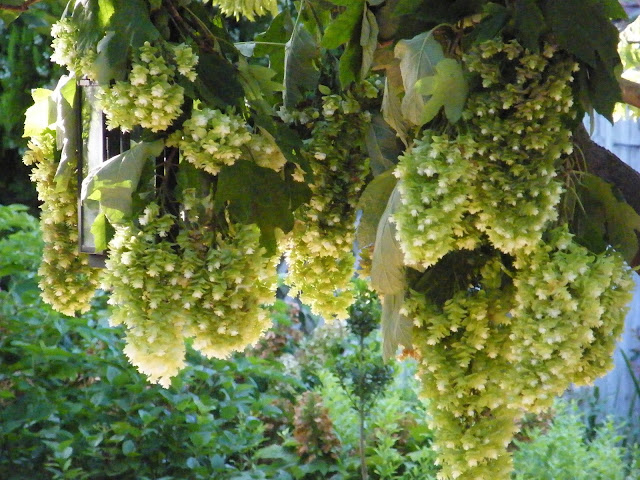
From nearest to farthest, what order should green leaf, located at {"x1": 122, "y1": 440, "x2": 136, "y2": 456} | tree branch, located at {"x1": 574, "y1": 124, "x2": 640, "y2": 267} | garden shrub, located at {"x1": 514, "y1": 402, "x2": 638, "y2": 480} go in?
tree branch, located at {"x1": 574, "y1": 124, "x2": 640, "y2": 267} < green leaf, located at {"x1": 122, "y1": 440, "x2": 136, "y2": 456} < garden shrub, located at {"x1": 514, "y1": 402, "x2": 638, "y2": 480}

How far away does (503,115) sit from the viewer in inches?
31.6

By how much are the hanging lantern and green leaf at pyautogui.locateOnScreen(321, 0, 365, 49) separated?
0.27 metres

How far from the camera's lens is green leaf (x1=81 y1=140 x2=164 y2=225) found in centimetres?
88

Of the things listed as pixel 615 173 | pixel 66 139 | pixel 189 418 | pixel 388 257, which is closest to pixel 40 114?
pixel 66 139

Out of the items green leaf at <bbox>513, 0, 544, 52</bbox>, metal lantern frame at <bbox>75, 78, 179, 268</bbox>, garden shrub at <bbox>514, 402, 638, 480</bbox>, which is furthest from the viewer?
garden shrub at <bbox>514, 402, 638, 480</bbox>

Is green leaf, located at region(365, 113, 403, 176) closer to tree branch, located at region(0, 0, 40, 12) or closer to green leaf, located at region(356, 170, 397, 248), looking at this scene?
green leaf, located at region(356, 170, 397, 248)

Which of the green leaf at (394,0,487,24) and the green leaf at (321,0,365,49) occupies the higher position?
the green leaf at (321,0,365,49)

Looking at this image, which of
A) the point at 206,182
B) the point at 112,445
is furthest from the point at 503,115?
the point at 112,445

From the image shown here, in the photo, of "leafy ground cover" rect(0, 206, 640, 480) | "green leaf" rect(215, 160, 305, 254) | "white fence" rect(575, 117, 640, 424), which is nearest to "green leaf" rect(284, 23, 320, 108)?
"green leaf" rect(215, 160, 305, 254)

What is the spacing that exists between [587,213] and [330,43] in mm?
340

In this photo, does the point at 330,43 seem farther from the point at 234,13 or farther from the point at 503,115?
the point at 234,13

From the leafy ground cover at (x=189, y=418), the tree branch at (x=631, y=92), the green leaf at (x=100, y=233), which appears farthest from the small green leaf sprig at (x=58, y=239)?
the leafy ground cover at (x=189, y=418)

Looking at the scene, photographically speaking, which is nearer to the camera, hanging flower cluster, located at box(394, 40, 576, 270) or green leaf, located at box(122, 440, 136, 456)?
hanging flower cluster, located at box(394, 40, 576, 270)

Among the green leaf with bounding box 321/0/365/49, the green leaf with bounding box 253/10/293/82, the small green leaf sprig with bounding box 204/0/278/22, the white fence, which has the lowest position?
the green leaf with bounding box 321/0/365/49
